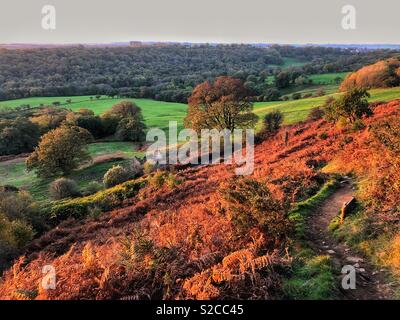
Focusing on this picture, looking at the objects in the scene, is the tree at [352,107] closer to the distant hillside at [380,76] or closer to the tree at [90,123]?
the distant hillside at [380,76]

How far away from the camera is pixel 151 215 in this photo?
79.6 ft

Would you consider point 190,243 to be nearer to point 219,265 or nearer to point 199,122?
point 219,265

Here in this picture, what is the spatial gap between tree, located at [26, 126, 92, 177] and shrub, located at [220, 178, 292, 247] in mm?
41920

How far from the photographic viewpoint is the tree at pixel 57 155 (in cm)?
5031

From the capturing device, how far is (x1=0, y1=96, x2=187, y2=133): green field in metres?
87.2

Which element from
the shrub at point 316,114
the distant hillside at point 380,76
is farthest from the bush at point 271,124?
the distant hillside at point 380,76

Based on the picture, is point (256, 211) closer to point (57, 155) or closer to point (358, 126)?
point (358, 126)

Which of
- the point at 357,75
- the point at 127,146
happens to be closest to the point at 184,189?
the point at 127,146

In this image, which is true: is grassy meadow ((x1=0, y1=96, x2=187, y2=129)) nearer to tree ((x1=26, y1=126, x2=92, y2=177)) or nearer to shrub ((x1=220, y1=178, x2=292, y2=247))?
tree ((x1=26, y1=126, x2=92, y2=177))

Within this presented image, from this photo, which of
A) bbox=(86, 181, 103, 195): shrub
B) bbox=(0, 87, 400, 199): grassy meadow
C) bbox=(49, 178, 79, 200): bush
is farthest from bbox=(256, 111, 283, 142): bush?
bbox=(49, 178, 79, 200): bush

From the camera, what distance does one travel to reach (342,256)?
1161 cm

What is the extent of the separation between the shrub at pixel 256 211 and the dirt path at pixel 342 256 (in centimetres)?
121

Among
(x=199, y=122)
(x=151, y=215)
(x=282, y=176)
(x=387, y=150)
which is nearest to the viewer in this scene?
(x=387, y=150)
